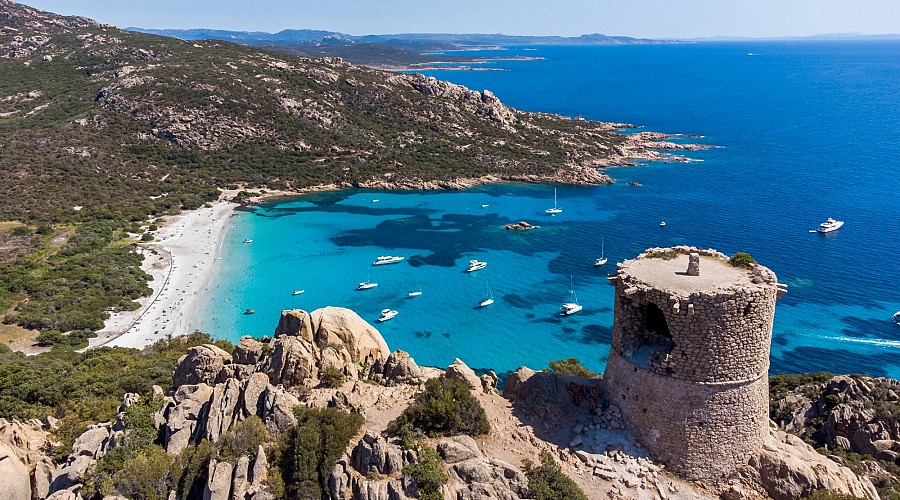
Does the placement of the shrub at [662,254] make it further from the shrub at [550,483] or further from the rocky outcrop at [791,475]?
the shrub at [550,483]

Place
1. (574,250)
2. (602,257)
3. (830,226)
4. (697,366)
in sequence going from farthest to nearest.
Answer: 1. (830,226)
2. (574,250)
3. (602,257)
4. (697,366)

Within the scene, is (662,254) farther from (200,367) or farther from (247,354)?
(200,367)

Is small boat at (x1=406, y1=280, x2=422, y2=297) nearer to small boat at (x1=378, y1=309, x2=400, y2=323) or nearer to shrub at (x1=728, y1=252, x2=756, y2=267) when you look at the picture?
small boat at (x1=378, y1=309, x2=400, y2=323)

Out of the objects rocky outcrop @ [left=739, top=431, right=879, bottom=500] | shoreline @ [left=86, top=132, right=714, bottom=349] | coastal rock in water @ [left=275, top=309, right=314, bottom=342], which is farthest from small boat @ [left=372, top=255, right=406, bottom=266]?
rocky outcrop @ [left=739, top=431, right=879, bottom=500]

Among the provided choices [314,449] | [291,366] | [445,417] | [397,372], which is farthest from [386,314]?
[314,449]

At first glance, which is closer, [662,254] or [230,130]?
[662,254]

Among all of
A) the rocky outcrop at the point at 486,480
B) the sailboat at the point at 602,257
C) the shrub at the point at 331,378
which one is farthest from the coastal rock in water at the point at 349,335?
the sailboat at the point at 602,257
